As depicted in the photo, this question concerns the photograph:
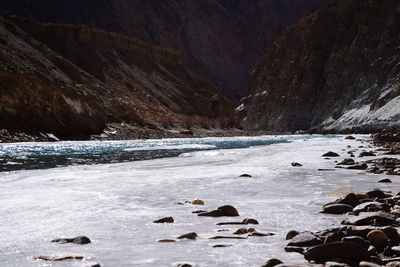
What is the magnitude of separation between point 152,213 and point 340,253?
13.0 feet

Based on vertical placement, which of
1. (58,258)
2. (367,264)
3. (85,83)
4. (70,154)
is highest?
(85,83)

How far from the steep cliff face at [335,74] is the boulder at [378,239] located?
60.3 m

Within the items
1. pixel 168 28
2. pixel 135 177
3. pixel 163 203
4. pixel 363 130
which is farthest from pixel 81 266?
pixel 168 28

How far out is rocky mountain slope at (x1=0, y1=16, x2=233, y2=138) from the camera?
47.5 meters

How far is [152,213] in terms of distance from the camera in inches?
291

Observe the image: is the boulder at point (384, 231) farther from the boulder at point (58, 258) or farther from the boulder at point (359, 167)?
the boulder at point (359, 167)

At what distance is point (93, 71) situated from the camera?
93125 mm

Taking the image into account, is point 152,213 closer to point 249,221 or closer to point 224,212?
point 224,212

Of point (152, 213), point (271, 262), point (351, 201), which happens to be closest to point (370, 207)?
point (351, 201)

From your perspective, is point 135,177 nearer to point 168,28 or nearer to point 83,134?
point 83,134

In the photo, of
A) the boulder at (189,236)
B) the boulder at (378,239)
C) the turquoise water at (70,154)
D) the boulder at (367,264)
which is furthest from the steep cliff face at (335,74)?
the boulder at (367,264)

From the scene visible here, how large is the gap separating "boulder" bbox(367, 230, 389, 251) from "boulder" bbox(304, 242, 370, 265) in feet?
1.87

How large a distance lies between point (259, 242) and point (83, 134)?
5000 centimetres

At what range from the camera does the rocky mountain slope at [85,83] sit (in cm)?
4750
